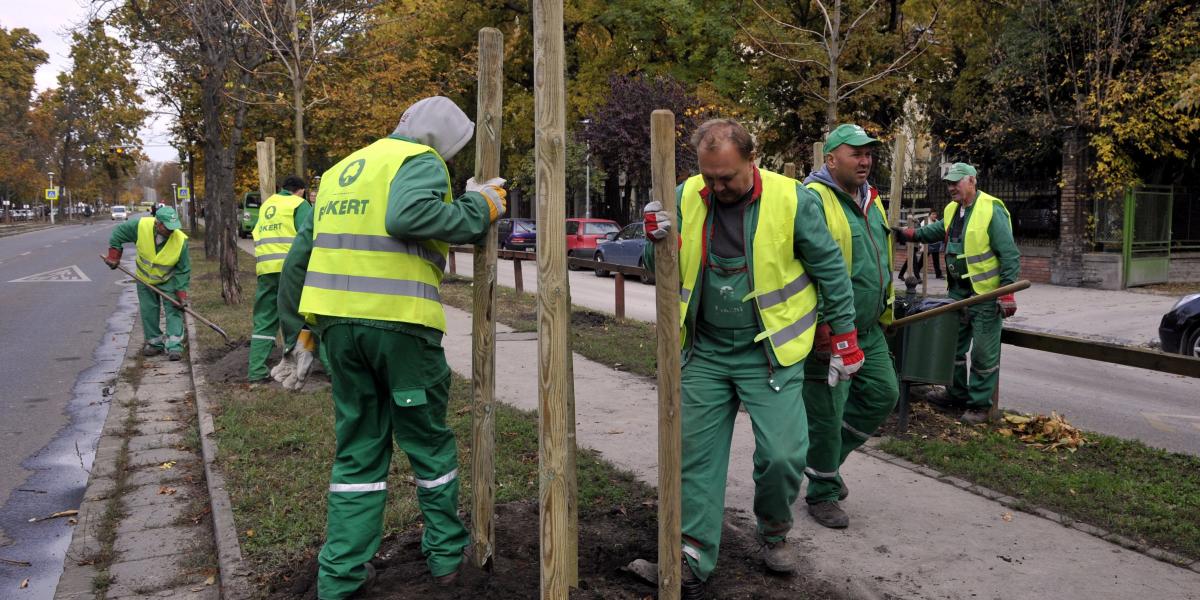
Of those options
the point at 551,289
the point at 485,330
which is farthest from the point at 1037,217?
the point at 551,289

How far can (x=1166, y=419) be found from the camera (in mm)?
7492

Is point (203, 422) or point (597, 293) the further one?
point (597, 293)

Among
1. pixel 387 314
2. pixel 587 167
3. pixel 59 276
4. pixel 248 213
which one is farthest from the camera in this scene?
pixel 248 213

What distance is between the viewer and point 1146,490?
5074 millimetres

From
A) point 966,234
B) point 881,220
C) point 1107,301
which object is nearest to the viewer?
point 881,220

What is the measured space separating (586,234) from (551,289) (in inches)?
921

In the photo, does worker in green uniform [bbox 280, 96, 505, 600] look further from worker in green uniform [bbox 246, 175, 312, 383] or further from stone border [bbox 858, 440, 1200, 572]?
worker in green uniform [bbox 246, 175, 312, 383]

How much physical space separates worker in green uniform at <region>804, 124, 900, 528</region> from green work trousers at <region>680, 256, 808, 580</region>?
26.8 inches

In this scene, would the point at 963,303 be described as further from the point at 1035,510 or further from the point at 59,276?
the point at 59,276

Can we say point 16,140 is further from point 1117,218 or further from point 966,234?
point 966,234

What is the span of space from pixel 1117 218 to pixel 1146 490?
50.4 ft

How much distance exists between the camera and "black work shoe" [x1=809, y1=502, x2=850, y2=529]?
4520 mm

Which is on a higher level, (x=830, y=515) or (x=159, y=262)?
(x=159, y=262)

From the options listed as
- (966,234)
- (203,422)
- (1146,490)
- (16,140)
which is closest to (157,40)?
(203,422)
